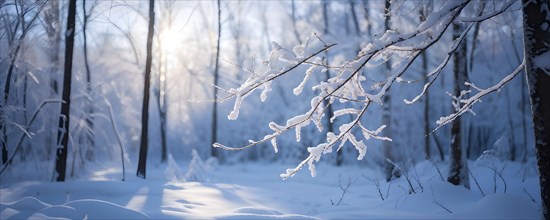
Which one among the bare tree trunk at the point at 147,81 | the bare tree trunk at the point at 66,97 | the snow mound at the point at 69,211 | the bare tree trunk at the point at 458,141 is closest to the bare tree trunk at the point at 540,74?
the bare tree trunk at the point at 458,141

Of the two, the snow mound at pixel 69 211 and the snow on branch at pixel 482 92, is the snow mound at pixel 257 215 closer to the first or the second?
the snow mound at pixel 69 211

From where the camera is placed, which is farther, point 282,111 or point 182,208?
point 282,111

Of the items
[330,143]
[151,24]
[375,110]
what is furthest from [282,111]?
[330,143]

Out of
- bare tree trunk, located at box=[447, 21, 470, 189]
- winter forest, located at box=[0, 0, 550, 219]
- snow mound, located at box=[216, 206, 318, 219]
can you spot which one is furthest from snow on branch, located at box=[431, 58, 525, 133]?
bare tree trunk, located at box=[447, 21, 470, 189]

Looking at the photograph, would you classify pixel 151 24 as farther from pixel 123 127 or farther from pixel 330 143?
pixel 123 127

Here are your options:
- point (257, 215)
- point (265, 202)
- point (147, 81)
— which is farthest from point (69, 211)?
point (147, 81)

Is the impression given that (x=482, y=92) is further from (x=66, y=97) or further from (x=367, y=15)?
(x=367, y=15)

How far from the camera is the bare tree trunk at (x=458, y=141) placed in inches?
252

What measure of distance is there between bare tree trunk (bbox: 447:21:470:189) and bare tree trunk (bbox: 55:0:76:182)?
27.9 feet

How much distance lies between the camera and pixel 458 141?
6.47m

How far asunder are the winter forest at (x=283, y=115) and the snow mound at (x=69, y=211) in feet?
0.09

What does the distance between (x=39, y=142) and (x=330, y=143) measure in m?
11.1

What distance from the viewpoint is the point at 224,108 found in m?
24.5

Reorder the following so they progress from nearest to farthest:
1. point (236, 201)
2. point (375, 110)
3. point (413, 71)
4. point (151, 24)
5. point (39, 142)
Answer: point (236, 201), point (151, 24), point (39, 142), point (413, 71), point (375, 110)
